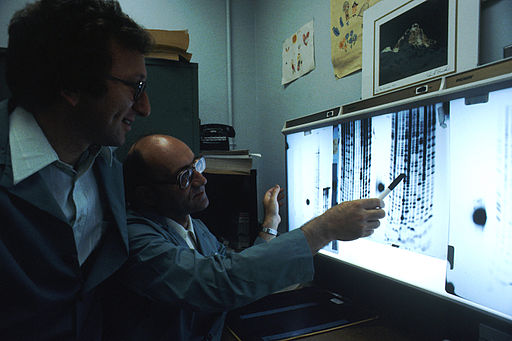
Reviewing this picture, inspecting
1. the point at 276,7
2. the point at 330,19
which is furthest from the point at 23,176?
the point at 276,7

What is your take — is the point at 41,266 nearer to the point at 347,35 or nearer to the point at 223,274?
the point at 223,274

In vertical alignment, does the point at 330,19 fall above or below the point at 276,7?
below

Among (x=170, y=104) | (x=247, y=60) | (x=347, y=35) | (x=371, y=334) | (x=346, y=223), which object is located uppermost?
(x=247, y=60)

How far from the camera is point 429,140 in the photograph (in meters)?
0.64

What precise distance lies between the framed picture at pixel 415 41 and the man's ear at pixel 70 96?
2.63 feet

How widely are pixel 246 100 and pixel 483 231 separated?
65.3 inches

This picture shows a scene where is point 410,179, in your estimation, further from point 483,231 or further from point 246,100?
point 246,100

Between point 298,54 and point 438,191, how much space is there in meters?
1.05

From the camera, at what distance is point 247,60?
6.73 ft

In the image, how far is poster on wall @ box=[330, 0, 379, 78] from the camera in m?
1.05

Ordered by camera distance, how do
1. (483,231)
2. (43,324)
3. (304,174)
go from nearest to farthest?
(483,231) < (43,324) < (304,174)

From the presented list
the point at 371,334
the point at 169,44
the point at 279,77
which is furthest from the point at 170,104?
the point at 371,334

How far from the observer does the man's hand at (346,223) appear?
2.25 ft

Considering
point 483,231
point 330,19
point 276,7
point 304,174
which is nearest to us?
point 483,231
